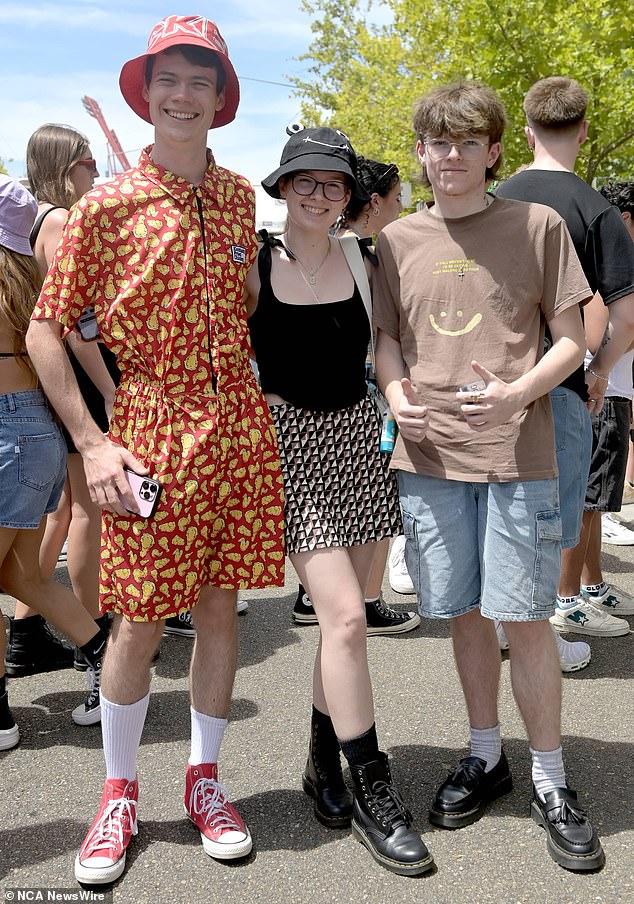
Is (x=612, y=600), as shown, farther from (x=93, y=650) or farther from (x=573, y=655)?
(x=93, y=650)

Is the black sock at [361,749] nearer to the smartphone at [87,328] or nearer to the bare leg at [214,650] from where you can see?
the bare leg at [214,650]

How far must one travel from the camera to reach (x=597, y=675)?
12.9ft

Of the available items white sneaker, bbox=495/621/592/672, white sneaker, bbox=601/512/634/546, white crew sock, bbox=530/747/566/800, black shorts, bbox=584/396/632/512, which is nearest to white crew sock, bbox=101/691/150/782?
white crew sock, bbox=530/747/566/800

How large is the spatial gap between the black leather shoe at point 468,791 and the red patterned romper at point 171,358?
1021 mm

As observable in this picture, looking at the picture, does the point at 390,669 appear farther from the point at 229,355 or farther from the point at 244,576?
Answer: the point at 229,355

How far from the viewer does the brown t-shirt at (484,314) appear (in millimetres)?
2551

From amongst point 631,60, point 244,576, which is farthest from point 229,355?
point 631,60

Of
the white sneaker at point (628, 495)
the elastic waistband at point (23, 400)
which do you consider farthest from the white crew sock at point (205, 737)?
the white sneaker at point (628, 495)

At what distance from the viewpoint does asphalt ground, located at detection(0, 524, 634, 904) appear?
2.46 m

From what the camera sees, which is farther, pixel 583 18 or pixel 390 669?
pixel 583 18

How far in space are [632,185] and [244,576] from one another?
11.6 feet

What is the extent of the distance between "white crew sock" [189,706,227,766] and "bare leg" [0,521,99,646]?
3.35 feet

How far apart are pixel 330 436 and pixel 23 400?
1.27 meters

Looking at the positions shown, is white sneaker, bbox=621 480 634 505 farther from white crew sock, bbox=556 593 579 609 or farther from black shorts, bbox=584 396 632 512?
white crew sock, bbox=556 593 579 609
